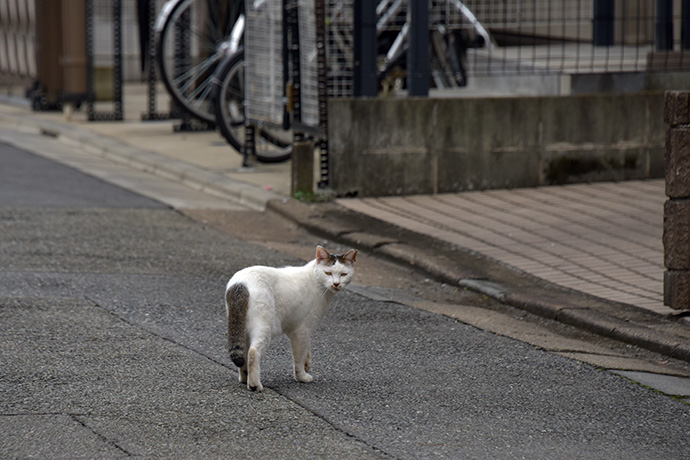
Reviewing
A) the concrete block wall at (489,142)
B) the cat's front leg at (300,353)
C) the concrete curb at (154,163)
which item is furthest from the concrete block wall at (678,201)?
the concrete curb at (154,163)

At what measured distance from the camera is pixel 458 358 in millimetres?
5668

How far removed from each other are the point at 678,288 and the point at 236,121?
24.6 ft

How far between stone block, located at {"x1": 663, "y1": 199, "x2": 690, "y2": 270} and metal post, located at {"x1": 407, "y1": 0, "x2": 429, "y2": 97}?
14.8 ft

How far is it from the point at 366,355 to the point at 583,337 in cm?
146

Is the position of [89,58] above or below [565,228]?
above

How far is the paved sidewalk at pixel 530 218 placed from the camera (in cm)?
753

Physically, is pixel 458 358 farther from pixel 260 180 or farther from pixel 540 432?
pixel 260 180

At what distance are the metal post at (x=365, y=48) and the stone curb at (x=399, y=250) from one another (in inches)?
53.7

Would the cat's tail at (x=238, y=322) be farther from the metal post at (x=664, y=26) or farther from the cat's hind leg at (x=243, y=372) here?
the metal post at (x=664, y=26)

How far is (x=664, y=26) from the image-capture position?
41.0 feet

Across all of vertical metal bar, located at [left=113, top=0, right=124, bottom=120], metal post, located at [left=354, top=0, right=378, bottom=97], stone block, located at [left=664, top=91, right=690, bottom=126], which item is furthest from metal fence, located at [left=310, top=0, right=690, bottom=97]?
stone block, located at [left=664, top=91, right=690, bottom=126]

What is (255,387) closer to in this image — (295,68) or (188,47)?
(295,68)

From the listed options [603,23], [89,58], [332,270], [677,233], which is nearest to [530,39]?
[603,23]

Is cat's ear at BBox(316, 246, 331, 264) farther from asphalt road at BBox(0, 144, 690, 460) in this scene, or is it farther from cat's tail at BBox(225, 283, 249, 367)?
asphalt road at BBox(0, 144, 690, 460)
